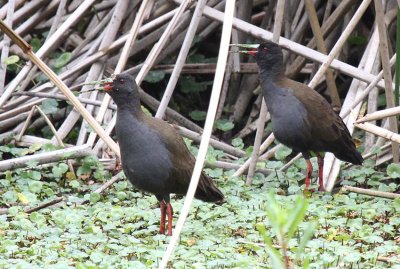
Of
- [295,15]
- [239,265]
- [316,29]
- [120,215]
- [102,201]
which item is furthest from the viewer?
[295,15]

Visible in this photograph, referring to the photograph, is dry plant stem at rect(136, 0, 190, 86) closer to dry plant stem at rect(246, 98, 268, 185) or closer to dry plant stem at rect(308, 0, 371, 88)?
dry plant stem at rect(246, 98, 268, 185)

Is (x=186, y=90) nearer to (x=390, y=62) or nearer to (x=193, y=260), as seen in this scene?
(x=390, y=62)

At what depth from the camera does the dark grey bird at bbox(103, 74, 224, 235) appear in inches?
202

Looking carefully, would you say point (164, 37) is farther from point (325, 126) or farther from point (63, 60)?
point (325, 126)

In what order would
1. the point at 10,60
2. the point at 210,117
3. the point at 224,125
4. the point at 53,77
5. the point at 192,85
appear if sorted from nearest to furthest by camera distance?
1. the point at 210,117
2. the point at 53,77
3. the point at 10,60
4. the point at 224,125
5. the point at 192,85

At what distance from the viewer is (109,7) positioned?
7418 millimetres

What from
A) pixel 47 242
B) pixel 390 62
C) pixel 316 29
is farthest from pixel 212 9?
pixel 47 242

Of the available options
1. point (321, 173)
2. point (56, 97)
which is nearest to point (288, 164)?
point (321, 173)

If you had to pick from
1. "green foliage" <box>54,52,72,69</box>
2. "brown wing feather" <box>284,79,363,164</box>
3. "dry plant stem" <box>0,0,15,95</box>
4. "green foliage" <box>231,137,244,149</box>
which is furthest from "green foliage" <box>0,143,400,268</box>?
"green foliage" <box>54,52,72,69</box>

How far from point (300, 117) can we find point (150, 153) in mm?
1463

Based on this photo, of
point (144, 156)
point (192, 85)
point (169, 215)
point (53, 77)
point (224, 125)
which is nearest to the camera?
point (144, 156)

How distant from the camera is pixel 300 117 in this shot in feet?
20.4

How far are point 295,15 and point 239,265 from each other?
143 inches

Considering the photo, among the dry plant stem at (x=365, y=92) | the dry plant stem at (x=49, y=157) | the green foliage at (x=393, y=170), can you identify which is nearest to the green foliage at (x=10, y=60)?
the dry plant stem at (x=49, y=157)
